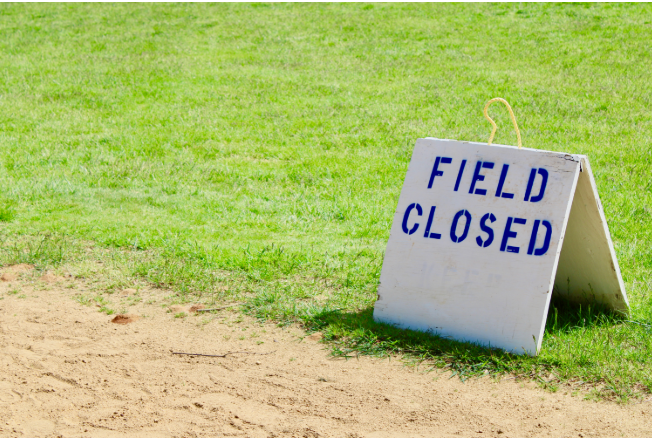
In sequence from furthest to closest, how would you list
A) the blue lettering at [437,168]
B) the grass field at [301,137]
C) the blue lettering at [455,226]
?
the grass field at [301,137] → the blue lettering at [437,168] → the blue lettering at [455,226]

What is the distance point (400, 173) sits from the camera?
316 inches

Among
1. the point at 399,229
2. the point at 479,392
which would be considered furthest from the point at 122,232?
the point at 479,392

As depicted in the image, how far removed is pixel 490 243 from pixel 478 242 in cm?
7

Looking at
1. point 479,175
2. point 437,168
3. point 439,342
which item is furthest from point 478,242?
point 439,342

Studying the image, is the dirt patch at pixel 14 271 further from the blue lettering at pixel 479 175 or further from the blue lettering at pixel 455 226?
the blue lettering at pixel 479 175

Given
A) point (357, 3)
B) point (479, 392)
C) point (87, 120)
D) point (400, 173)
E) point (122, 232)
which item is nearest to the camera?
point (479, 392)

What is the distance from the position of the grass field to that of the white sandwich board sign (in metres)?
0.18

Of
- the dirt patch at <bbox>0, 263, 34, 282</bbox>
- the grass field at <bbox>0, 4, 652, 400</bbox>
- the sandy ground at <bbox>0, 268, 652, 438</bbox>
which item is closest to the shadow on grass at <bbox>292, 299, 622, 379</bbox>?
the grass field at <bbox>0, 4, 652, 400</bbox>

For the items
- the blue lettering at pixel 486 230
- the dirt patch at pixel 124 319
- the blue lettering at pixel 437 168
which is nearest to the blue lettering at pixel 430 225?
A: the blue lettering at pixel 437 168

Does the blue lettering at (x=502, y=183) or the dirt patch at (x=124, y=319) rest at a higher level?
the blue lettering at (x=502, y=183)

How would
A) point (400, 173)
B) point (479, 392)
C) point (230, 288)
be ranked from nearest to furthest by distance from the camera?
point (479, 392) → point (230, 288) → point (400, 173)

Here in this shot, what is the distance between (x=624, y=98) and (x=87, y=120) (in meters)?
8.81

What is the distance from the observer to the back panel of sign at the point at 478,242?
3.91 metres

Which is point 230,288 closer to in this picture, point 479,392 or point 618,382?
point 479,392
